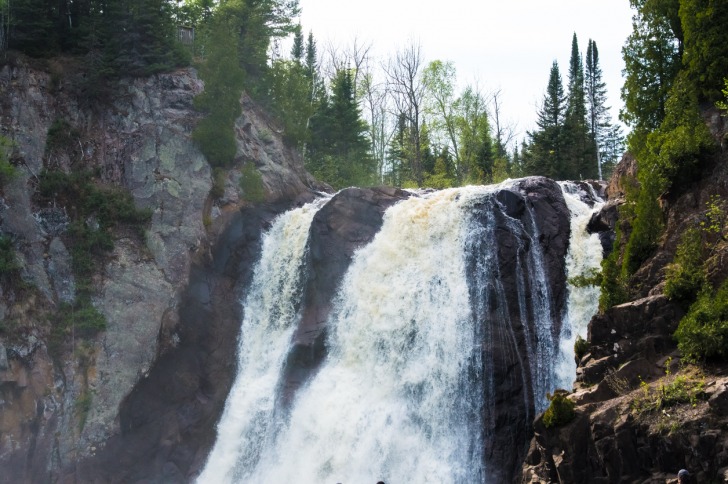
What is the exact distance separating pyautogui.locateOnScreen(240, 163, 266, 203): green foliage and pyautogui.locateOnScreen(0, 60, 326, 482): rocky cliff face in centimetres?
30

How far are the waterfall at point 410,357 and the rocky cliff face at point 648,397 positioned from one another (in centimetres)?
344

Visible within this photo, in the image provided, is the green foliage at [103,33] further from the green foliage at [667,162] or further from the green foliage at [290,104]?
the green foliage at [667,162]

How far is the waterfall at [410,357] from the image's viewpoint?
70.9 ft

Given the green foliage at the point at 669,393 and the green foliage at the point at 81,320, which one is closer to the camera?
the green foliage at the point at 669,393

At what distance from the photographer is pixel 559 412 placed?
671 inches

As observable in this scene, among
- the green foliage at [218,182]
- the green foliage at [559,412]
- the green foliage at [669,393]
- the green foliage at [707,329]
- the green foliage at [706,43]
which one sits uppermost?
the green foliage at [706,43]

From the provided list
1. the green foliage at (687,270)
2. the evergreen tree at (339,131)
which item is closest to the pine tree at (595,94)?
the evergreen tree at (339,131)

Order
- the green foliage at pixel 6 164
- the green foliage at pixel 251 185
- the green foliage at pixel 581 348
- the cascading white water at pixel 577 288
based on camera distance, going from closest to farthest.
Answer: the green foliage at pixel 581 348, the cascading white water at pixel 577 288, the green foliage at pixel 6 164, the green foliage at pixel 251 185

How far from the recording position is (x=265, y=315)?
28.1 meters

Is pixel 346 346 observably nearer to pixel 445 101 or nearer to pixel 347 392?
pixel 347 392

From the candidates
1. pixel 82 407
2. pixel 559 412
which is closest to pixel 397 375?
pixel 559 412

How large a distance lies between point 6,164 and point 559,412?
899 inches

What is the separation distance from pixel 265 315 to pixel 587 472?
1548 cm

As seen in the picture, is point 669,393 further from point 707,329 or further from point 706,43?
point 706,43
